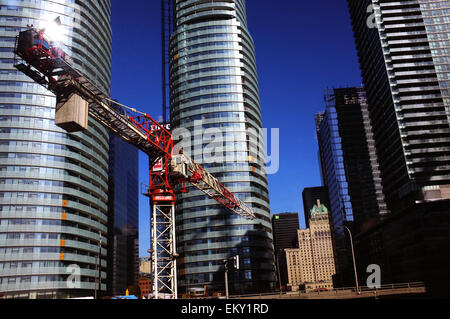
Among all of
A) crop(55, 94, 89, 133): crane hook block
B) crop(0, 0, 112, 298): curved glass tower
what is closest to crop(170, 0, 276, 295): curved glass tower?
crop(0, 0, 112, 298): curved glass tower

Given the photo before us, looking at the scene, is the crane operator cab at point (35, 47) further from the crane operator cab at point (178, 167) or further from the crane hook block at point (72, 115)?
the crane operator cab at point (178, 167)

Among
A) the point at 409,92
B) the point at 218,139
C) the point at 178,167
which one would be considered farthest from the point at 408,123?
the point at 178,167

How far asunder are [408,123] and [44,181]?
120m

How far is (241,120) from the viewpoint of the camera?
13262 centimetres

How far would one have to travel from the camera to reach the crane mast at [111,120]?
35.8m

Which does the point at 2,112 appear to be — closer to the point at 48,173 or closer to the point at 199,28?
the point at 48,173

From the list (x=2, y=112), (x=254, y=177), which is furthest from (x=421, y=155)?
(x=2, y=112)

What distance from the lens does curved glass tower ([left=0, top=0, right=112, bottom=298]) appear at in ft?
310

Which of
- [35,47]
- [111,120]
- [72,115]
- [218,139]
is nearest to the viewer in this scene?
[72,115]

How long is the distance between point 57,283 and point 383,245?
104634 mm

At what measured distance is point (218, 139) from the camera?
130m

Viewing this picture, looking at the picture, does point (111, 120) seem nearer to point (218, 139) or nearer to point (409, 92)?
point (218, 139)

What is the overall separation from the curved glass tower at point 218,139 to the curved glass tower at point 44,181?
28790mm

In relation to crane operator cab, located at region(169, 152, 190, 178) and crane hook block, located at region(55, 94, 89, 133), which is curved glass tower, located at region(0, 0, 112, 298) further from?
crane hook block, located at region(55, 94, 89, 133)
